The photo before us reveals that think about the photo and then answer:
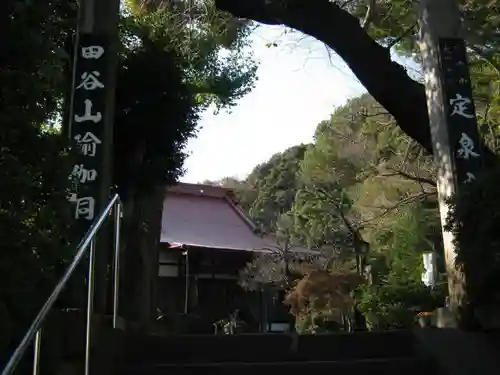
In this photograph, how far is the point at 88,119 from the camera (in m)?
5.98

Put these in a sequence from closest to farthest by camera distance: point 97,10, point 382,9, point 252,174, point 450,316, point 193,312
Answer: point 450,316
point 97,10
point 382,9
point 193,312
point 252,174

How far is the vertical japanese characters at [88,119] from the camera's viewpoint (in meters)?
5.76

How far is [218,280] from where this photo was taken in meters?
14.6

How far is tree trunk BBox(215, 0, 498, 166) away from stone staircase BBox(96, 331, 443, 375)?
8.85 ft

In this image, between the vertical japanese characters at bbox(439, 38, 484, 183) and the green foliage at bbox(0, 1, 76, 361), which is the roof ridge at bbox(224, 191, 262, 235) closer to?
the vertical japanese characters at bbox(439, 38, 484, 183)

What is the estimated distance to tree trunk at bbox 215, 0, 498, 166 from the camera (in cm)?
696

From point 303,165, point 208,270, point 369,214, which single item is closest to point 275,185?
point 303,165

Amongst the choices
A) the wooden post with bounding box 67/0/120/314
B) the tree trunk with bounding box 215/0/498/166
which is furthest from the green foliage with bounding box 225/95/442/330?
the wooden post with bounding box 67/0/120/314

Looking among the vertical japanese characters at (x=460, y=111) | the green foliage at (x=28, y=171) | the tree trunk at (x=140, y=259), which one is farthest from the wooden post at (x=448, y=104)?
the green foliage at (x=28, y=171)

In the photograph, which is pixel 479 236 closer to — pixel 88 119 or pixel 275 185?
pixel 88 119

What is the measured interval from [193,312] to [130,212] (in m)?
6.86

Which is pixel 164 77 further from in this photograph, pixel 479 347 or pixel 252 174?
pixel 252 174

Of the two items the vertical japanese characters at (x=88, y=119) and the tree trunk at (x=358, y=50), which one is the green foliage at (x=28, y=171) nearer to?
the vertical japanese characters at (x=88, y=119)

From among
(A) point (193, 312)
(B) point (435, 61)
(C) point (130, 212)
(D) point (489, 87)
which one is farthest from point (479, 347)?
(A) point (193, 312)
